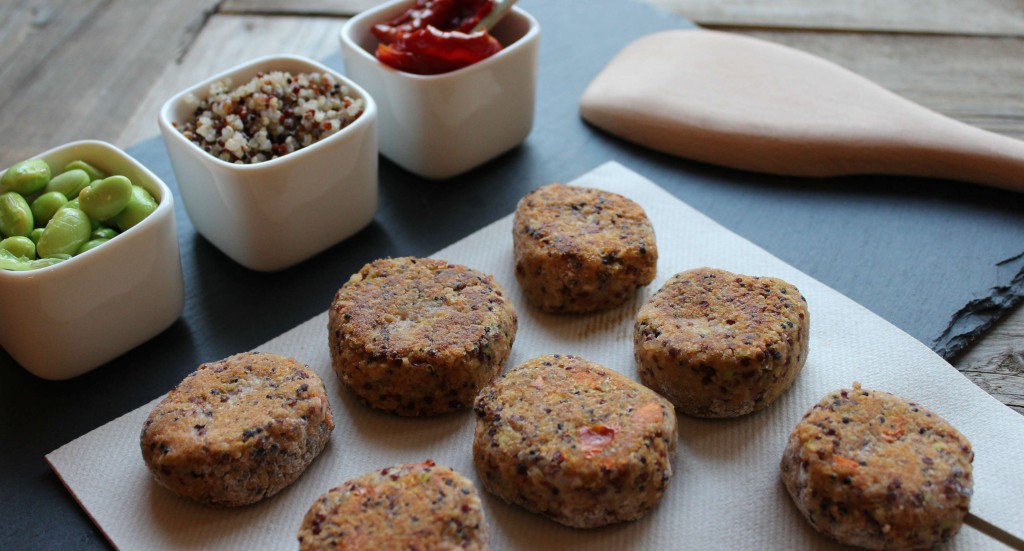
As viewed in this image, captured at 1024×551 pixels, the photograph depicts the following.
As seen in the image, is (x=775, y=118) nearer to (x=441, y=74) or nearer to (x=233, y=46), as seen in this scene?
(x=441, y=74)

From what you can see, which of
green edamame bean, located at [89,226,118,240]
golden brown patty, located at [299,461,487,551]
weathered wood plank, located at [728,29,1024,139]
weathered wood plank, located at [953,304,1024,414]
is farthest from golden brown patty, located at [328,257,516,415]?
weathered wood plank, located at [728,29,1024,139]

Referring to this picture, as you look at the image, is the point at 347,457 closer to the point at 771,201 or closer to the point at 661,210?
the point at 661,210

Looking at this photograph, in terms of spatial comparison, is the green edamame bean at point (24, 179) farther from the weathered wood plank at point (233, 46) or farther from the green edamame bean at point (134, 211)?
the weathered wood plank at point (233, 46)

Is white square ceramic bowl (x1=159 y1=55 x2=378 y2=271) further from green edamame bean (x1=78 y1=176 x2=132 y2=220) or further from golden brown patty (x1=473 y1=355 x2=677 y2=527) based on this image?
golden brown patty (x1=473 y1=355 x2=677 y2=527)

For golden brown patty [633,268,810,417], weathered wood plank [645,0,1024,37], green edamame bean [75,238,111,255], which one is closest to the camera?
golden brown patty [633,268,810,417]

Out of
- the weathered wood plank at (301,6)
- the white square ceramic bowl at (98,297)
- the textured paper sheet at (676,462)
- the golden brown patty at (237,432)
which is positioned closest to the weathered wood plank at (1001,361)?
the textured paper sheet at (676,462)

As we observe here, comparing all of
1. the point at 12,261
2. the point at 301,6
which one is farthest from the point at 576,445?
the point at 301,6
